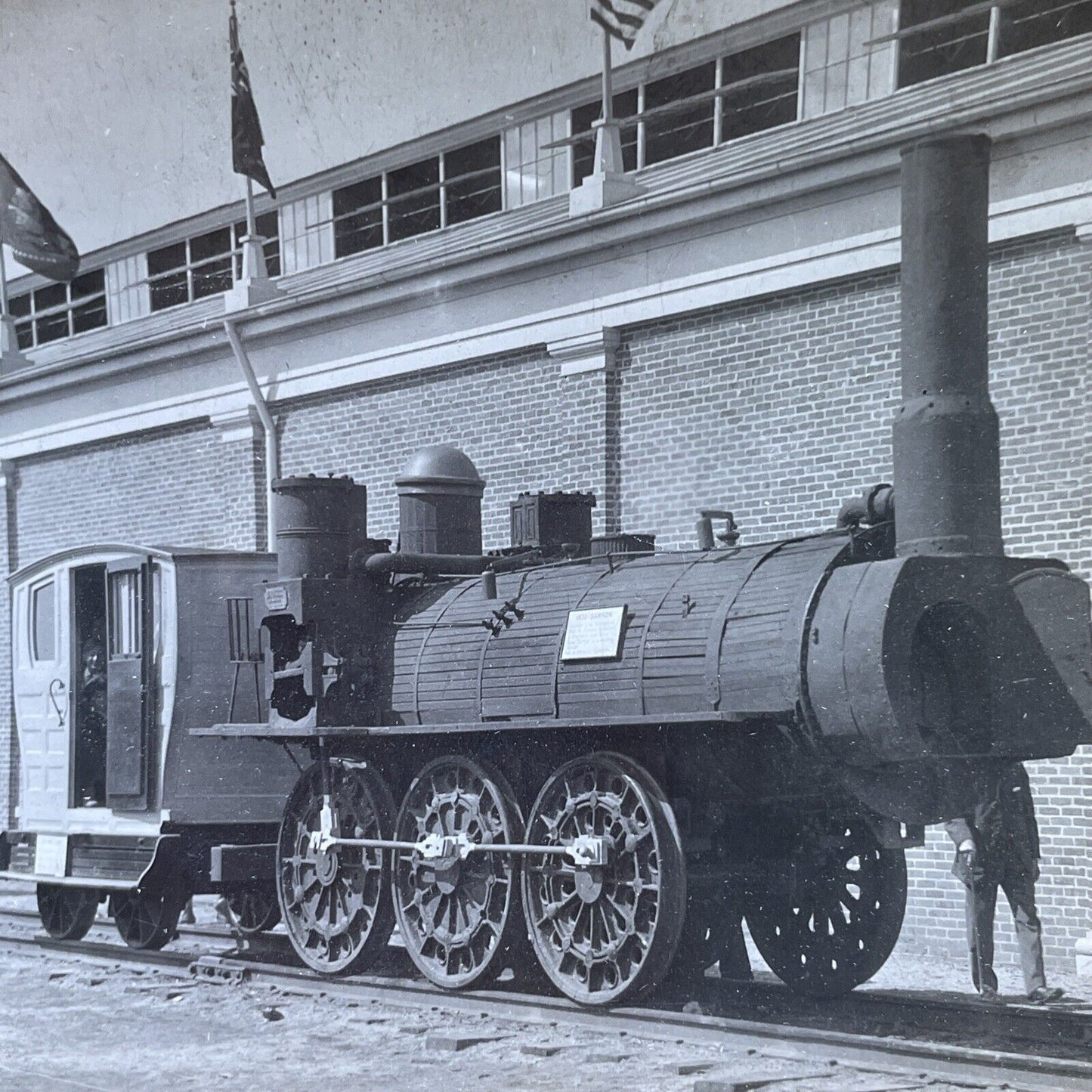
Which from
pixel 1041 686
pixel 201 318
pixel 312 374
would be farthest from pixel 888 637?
pixel 201 318

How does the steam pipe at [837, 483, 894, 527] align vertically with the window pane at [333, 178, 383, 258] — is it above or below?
below

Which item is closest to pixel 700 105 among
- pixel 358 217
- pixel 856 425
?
pixel 856 425

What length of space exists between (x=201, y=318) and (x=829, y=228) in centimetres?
824

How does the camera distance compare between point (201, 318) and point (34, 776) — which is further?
point (201, 318)

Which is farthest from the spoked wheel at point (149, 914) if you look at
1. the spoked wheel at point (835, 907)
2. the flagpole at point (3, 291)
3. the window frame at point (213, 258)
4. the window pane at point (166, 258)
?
the flagpole at point (3, 291)

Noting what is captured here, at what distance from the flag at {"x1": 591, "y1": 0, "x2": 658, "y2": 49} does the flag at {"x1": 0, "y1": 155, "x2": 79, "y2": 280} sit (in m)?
6.99

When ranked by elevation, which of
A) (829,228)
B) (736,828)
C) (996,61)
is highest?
(996,61)

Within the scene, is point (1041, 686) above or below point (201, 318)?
below

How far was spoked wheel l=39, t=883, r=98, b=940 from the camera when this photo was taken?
1083cm

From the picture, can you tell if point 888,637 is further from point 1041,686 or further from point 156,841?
point 156,841

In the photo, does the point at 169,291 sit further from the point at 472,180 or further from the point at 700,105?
the point at 700,105

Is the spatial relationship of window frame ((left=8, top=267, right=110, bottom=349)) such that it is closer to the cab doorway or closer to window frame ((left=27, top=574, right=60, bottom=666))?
window frame ((left=27, top=574, right=60, bottom=666))

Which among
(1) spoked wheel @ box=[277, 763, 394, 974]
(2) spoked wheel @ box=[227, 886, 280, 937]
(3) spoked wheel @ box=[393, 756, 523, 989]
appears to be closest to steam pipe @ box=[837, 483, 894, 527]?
(3) spoked wheel @ box=[393, 756, 523, 989]

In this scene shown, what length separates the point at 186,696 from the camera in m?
9.88
